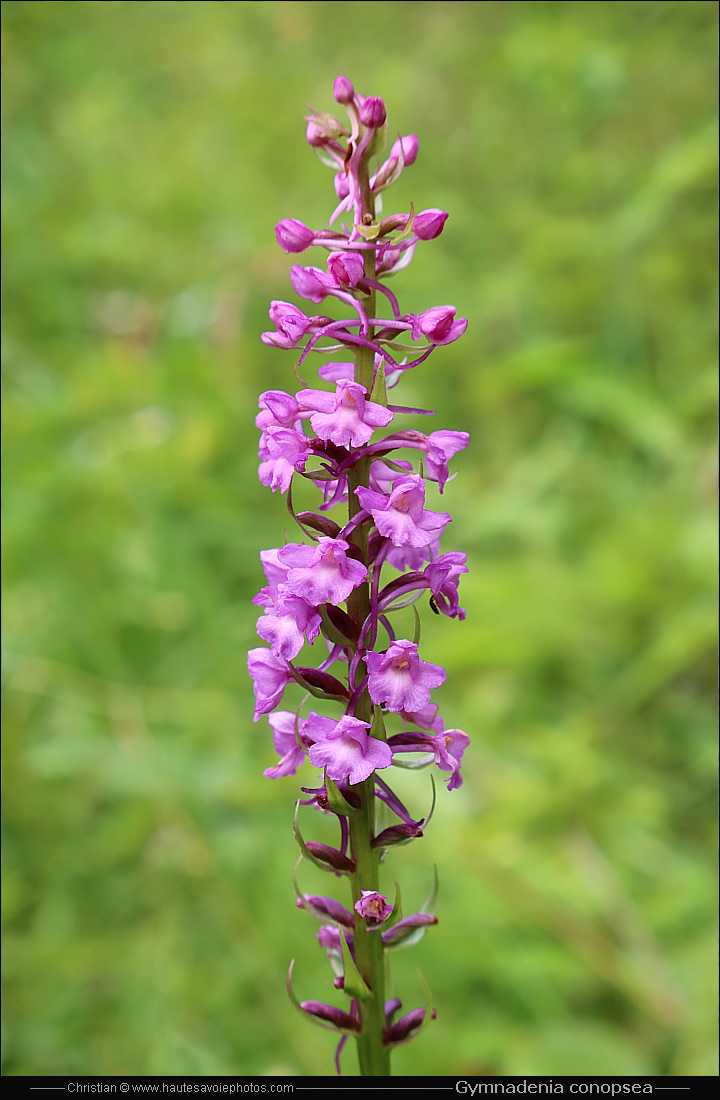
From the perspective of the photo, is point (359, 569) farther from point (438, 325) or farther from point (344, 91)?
point (344, 91)

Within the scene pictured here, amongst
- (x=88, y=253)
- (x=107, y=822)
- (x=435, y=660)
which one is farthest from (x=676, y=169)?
(x=88, y=253)

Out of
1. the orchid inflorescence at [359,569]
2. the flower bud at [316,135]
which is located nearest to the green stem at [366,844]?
the orchid inflorescence at [359,569]

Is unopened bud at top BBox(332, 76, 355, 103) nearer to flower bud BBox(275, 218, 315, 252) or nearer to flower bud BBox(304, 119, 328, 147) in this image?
flower bud BBox(304, 119, 328, 147)

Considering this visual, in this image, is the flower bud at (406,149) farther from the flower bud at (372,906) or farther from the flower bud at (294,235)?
the flower bud at (372,906)

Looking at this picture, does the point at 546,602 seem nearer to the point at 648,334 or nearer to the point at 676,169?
the point at 676,169

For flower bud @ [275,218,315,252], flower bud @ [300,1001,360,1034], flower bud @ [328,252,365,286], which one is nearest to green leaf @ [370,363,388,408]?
flower bud @ [328,252,365,286]
